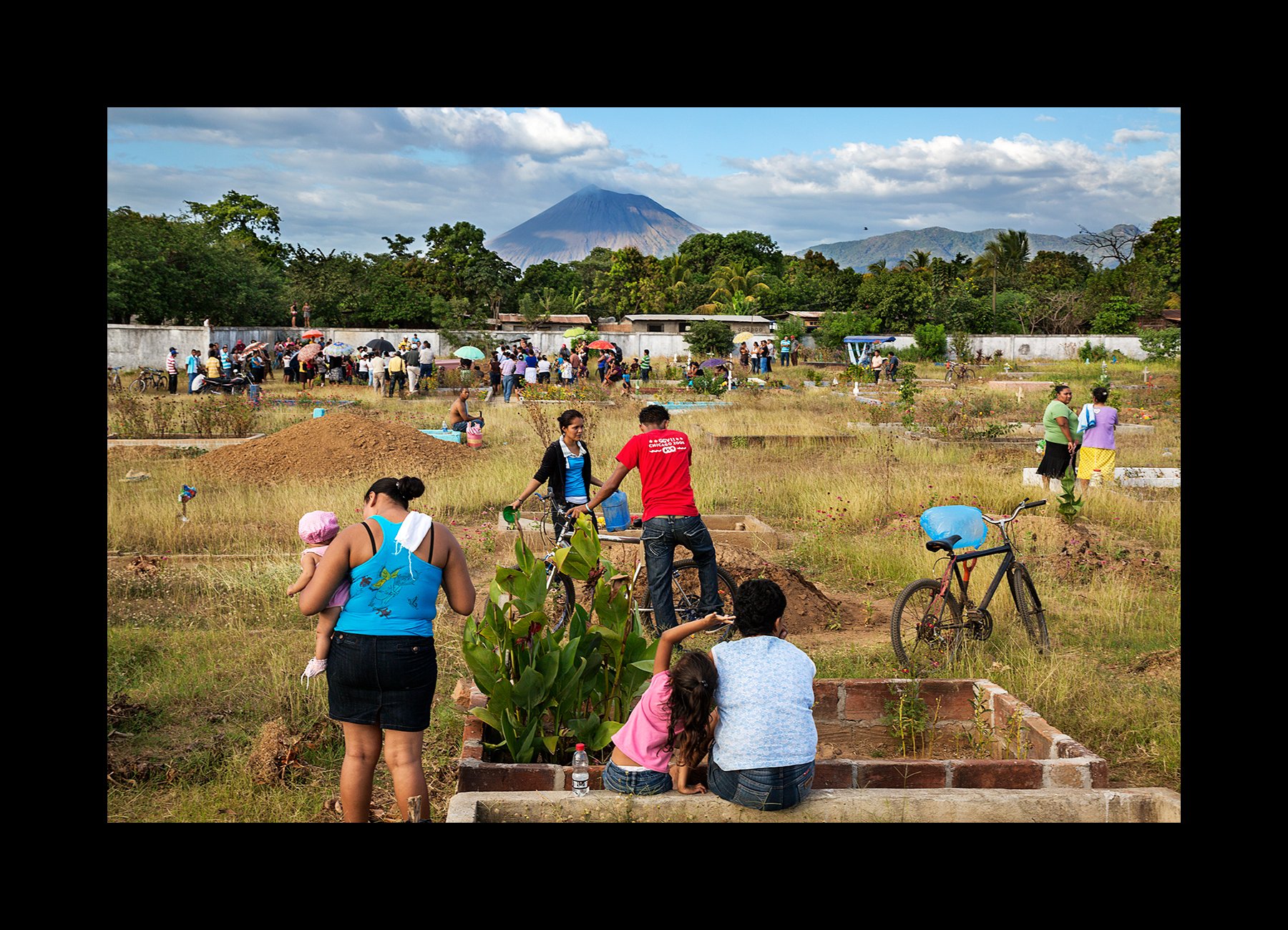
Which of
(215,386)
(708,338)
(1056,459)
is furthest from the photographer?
(708,338)

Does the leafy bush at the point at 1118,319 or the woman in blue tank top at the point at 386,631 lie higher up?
the leafy bush at the point at 1118,319

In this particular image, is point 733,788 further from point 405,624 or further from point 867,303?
point 867,303

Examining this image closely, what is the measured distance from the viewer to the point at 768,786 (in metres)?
3.89

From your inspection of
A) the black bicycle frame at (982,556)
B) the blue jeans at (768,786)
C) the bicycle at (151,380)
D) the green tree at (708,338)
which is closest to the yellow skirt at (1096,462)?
the black bicycle frame at (982,556)

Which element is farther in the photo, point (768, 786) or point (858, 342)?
point (858, 342)

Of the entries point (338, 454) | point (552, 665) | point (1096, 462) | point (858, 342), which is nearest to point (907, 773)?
point (552, 665)

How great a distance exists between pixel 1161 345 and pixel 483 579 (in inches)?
1516

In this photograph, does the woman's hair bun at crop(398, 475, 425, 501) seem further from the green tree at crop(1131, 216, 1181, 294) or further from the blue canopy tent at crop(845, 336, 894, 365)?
the green tree at crop(1131, 216, 1181, 294)

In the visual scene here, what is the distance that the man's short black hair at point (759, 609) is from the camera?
402 cm

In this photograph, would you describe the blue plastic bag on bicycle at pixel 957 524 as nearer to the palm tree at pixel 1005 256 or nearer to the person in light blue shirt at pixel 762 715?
the person in light blue shirt at pixel 762 715

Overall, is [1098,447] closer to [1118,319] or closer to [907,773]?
[907,773]

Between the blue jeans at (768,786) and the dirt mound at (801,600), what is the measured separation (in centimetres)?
390

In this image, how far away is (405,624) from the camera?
4121 millimetres
